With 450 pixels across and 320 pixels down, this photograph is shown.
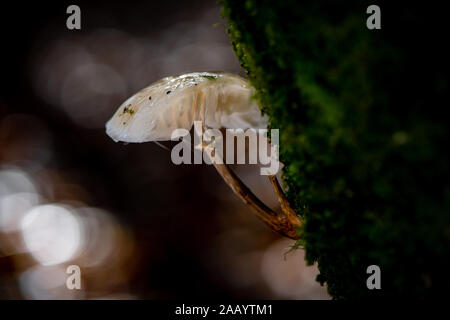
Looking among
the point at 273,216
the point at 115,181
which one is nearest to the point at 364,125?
the point at 273,216

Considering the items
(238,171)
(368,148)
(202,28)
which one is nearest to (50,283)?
(238,171)

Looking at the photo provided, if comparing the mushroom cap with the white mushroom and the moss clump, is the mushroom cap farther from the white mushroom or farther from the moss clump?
the moss clump

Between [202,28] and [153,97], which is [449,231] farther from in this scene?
[202,28]

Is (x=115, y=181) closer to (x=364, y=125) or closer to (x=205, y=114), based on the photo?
(x=205, y=114)

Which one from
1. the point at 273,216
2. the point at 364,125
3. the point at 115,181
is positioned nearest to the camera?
the point at 364,125

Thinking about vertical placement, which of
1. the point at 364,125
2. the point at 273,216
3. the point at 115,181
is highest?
the point at 115,181

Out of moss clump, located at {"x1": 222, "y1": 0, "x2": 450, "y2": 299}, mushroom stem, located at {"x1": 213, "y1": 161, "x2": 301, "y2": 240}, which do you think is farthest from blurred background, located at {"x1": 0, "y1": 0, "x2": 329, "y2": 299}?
moss clump, located at {"x1": 222, "y1": 0, "x2": 450, "y2": 299}
